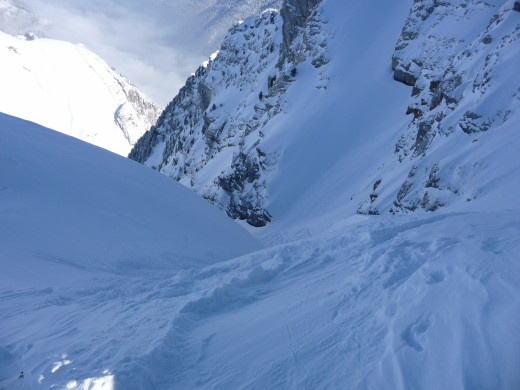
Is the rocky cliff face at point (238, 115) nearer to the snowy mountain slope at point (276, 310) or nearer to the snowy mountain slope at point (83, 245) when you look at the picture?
the snowy mountain slope at point (83, 245)

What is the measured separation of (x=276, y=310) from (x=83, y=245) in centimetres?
631

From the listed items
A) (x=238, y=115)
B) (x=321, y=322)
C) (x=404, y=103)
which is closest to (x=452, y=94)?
(x=404, y=103)

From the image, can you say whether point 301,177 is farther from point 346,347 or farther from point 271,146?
point 346,347

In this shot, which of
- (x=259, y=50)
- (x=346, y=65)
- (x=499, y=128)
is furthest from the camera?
(x=259, y=50)

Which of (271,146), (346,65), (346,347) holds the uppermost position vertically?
(346,65)

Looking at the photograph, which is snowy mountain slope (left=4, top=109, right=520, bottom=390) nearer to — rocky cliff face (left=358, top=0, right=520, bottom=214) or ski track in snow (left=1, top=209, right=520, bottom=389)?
ski track in snow (left=1, top=209, right=520, bottom=389)

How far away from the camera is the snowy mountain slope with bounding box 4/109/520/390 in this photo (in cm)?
361

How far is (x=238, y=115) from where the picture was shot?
5738 centimetres

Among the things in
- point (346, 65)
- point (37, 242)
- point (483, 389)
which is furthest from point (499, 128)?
point (346, 65)

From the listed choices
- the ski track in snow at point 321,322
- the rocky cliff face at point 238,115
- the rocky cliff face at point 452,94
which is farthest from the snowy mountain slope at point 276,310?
the rocky cliff face at point 238,115

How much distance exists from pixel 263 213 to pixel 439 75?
636 inches

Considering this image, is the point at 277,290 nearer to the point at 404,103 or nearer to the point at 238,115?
the point at 404,103

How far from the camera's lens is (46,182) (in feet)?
37.4

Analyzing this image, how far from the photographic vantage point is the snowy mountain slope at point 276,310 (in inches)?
142
